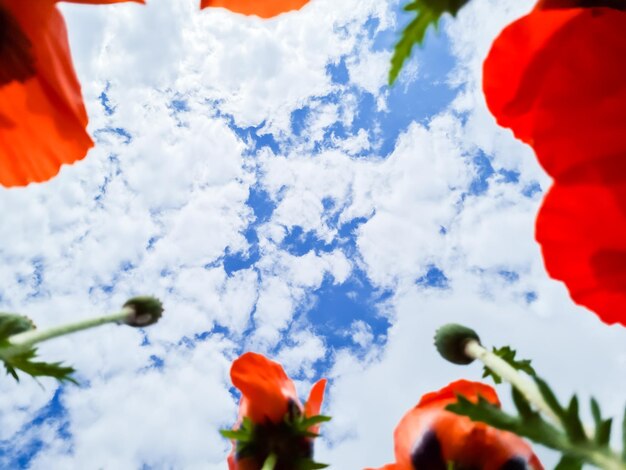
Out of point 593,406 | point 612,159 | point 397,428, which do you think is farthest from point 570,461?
point 397,428

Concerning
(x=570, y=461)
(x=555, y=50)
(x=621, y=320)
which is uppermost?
(x=555, y=50)

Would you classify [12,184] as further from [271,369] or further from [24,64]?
[271,369]

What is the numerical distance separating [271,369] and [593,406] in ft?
4.17

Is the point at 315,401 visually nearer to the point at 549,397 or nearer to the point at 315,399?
the point at 315,399

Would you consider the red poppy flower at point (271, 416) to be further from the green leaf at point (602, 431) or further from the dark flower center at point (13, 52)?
the green leaf at point (602, 431)

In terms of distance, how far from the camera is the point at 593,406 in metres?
0.91

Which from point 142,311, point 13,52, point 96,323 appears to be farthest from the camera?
point 142,311

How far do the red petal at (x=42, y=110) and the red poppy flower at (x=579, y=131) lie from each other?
0.79 metres

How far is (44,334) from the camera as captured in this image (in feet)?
4.17

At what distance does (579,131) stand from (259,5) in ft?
2.27

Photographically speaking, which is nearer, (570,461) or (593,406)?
(593,406)

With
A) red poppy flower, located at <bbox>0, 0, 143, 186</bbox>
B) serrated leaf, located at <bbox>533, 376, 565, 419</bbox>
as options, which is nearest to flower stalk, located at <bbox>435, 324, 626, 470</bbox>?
serrated leaf, located at <bbox>533, 376, 565, 419</bbox>

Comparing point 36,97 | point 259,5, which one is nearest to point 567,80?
point 259,5

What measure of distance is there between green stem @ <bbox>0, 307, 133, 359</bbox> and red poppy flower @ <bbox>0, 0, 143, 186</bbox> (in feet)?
0.99
